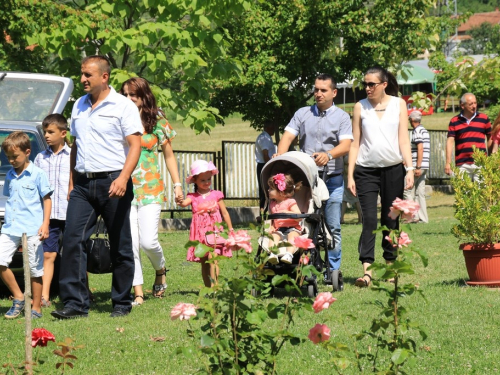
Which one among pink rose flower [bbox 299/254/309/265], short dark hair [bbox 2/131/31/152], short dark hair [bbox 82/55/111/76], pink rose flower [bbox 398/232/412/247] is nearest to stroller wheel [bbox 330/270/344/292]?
short dark hair [bbox 82/55/111/76]

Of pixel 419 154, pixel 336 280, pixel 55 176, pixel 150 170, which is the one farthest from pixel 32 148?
pixel 419 154

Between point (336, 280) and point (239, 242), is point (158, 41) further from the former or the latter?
point (239, 242)

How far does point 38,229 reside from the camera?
8.09 m

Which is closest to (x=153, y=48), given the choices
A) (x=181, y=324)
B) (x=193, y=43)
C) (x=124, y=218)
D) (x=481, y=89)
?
(x=193, y=43)

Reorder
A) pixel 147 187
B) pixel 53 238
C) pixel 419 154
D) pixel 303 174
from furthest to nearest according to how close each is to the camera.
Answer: pixel 419 154, pixel 303 174, pixel 53 238, pixel 147 187

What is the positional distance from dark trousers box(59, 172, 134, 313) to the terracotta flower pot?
3.34 metres

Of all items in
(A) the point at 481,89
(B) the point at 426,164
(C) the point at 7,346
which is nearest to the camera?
(C) the point at 7,346

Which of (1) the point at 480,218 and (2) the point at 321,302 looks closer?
(2) the point at 321,302

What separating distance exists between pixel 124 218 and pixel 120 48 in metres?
6.08

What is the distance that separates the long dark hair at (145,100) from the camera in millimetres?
8648

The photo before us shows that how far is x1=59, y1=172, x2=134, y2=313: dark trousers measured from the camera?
7789 mm

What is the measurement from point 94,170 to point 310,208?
7.64ft

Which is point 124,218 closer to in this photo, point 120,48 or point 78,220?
point 78,220

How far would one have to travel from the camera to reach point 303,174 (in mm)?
9008
